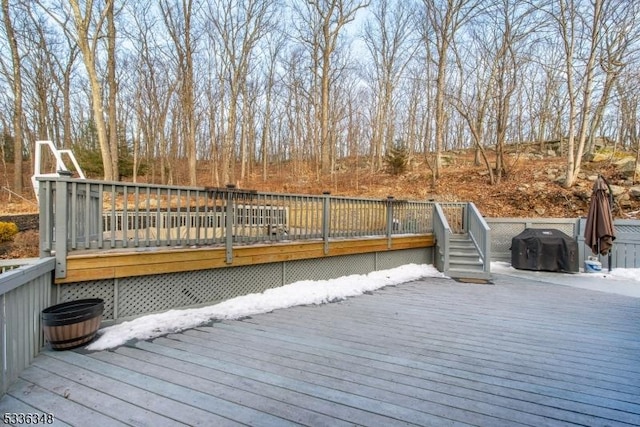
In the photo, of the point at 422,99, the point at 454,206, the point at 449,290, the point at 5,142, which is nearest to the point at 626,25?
the point at 454,206

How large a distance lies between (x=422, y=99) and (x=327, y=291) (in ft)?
56.0

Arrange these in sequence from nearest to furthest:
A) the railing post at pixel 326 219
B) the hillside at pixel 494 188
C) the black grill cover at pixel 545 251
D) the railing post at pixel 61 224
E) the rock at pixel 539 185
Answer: the railing post at pixel 61 224 → the railing post at pixel 326 219 → the black grill cover at pixel 545 251 → the hillside at pixel 494 188 → the rock at pixel 539 185

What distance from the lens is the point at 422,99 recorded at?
1869 centimetres

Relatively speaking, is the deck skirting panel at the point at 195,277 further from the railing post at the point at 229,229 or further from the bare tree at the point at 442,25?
the bare tree at the point at 442,25

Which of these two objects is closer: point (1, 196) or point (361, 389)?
point (361, 389)

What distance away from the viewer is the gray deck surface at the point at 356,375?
1.92 meters

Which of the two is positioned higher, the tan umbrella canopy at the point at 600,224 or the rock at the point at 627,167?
the rock at the point at 627,167

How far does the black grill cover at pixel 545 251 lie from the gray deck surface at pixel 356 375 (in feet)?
12.1

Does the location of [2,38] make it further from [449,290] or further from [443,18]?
[449,290]

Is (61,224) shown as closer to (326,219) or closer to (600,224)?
(326,219)

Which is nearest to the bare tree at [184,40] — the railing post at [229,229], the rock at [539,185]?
the railing post at [229,229]

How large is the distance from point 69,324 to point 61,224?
3.23ft

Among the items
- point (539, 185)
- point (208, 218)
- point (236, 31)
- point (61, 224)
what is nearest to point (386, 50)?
point (236, 31)

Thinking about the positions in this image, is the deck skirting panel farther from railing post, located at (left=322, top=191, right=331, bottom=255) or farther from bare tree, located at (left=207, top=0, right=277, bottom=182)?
bare tree, located at (left=207, top=0, right=277, bottom=182)
